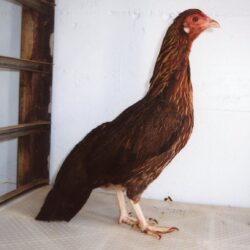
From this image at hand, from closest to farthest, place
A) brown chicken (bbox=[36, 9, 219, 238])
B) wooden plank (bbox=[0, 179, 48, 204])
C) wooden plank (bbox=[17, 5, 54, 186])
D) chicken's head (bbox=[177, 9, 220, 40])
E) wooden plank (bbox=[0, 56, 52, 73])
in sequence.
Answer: brown chicken (bbox=[36, 9, 219, 238]) → chicken's head (bbox=[177, 9, 220, 40]) → wooden plank (bbox=[0, 56, 52, 73]) → wooden plank (bbox=[0, 179, 48, 204]) → wooden plank (bbox=[17, 5, 54, 186])

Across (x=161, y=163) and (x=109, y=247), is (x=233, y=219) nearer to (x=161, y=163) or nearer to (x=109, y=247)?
(x=161, y=163)

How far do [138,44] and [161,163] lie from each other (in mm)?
845

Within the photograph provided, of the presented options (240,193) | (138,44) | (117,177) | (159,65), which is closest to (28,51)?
(138,44)

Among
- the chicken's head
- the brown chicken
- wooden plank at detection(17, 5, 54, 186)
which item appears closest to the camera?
the brown chicken

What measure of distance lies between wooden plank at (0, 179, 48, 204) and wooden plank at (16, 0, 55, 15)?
1.10 m

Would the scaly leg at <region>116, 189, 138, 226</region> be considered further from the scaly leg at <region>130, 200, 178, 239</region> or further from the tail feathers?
the tail feathers

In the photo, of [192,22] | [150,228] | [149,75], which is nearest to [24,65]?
[149,75]

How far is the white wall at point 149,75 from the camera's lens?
2146mm

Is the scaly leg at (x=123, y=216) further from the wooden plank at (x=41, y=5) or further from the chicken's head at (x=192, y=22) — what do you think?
the wooden plank at (x=41, y=5)

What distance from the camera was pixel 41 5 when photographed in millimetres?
2252

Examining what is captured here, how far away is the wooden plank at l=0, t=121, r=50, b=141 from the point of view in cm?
200

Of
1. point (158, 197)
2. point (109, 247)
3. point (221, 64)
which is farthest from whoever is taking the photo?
point (158, 197)

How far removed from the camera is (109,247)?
1.58 metres

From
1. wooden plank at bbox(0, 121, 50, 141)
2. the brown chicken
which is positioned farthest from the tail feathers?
wooden plank at bbox(0, 121, 50, 141)
